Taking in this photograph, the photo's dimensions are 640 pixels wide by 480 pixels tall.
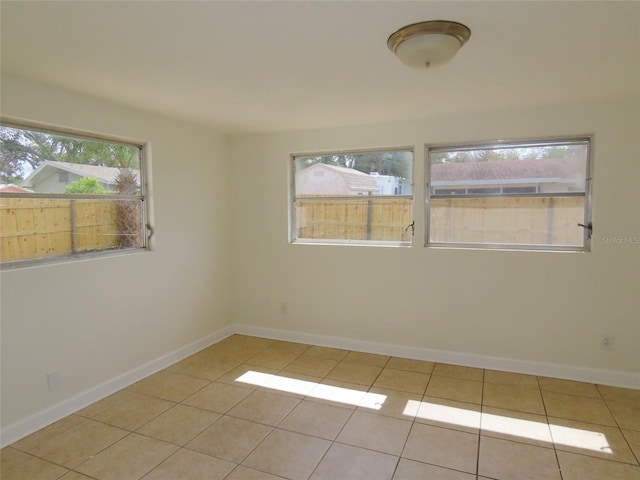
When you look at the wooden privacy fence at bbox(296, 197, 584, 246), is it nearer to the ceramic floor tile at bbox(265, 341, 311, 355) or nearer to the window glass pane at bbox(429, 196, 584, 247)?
the window glass pane at bbox(429, 196, 584, 247)

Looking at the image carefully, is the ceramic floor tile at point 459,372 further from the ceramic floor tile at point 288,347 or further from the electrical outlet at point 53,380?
the electrical outlet at point 53,380

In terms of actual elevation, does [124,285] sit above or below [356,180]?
below

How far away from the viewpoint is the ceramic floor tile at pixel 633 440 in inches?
88.9

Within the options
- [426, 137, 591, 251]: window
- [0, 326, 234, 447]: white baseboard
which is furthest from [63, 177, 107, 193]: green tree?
[426, 137, 591, 251]: window

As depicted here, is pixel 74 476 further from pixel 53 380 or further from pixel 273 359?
pixel 273 359

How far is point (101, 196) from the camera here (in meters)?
3.00

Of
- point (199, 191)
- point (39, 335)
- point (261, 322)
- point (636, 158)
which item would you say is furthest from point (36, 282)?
point (636, 158)

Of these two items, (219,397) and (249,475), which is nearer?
(249,475)

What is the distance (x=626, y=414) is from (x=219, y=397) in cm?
283

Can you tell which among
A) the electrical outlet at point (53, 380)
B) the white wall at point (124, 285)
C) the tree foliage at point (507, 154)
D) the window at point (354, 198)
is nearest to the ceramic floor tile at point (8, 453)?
the white wall at point (124, 285)

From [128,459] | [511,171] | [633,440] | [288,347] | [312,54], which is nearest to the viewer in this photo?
[312,54]

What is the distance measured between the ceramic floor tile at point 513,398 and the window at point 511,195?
45.3 inches

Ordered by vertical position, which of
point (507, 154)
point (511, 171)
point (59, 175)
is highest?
point (507, 154)

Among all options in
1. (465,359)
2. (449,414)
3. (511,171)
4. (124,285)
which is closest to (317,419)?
(449,414)
